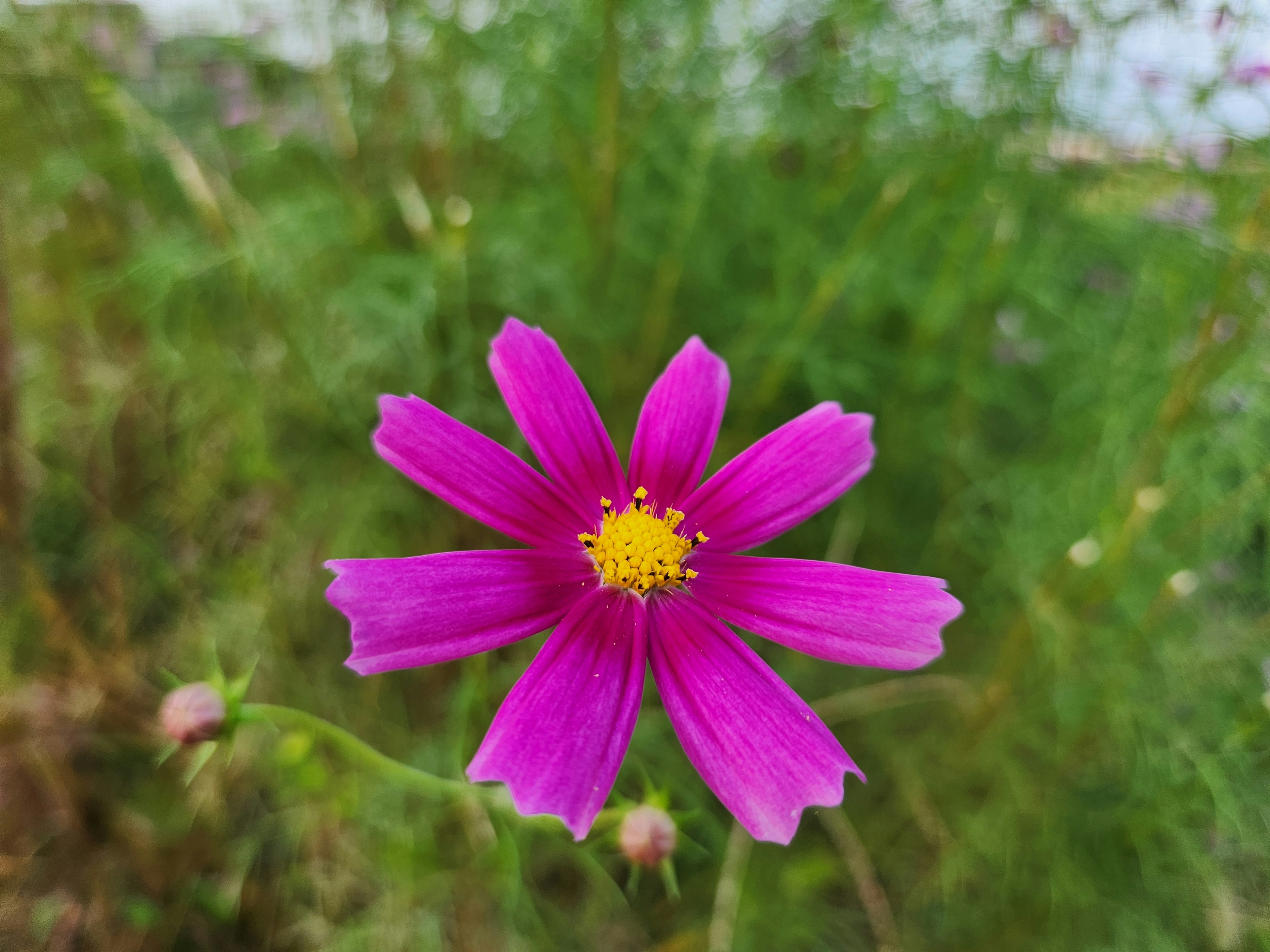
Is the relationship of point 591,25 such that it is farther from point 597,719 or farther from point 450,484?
point 597,719

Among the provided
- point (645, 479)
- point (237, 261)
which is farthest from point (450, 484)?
point (237, 261)

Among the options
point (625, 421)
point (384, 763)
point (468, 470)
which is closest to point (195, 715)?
point (384, 763)

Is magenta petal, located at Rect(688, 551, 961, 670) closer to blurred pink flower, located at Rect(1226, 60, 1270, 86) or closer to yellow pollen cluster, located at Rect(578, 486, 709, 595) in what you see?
yellow pollen cluster, located at Rect(578, 486, 709, 595)

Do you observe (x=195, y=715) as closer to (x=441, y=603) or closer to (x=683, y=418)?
(x=441, y=603)

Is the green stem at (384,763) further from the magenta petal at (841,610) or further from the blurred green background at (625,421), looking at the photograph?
the magenta petal at (841,610)

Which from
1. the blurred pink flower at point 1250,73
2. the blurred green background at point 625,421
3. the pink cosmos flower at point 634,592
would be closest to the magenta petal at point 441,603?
the pink cosmos flower at point 634,592

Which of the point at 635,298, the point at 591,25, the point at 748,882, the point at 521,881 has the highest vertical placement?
the point at 591,25
